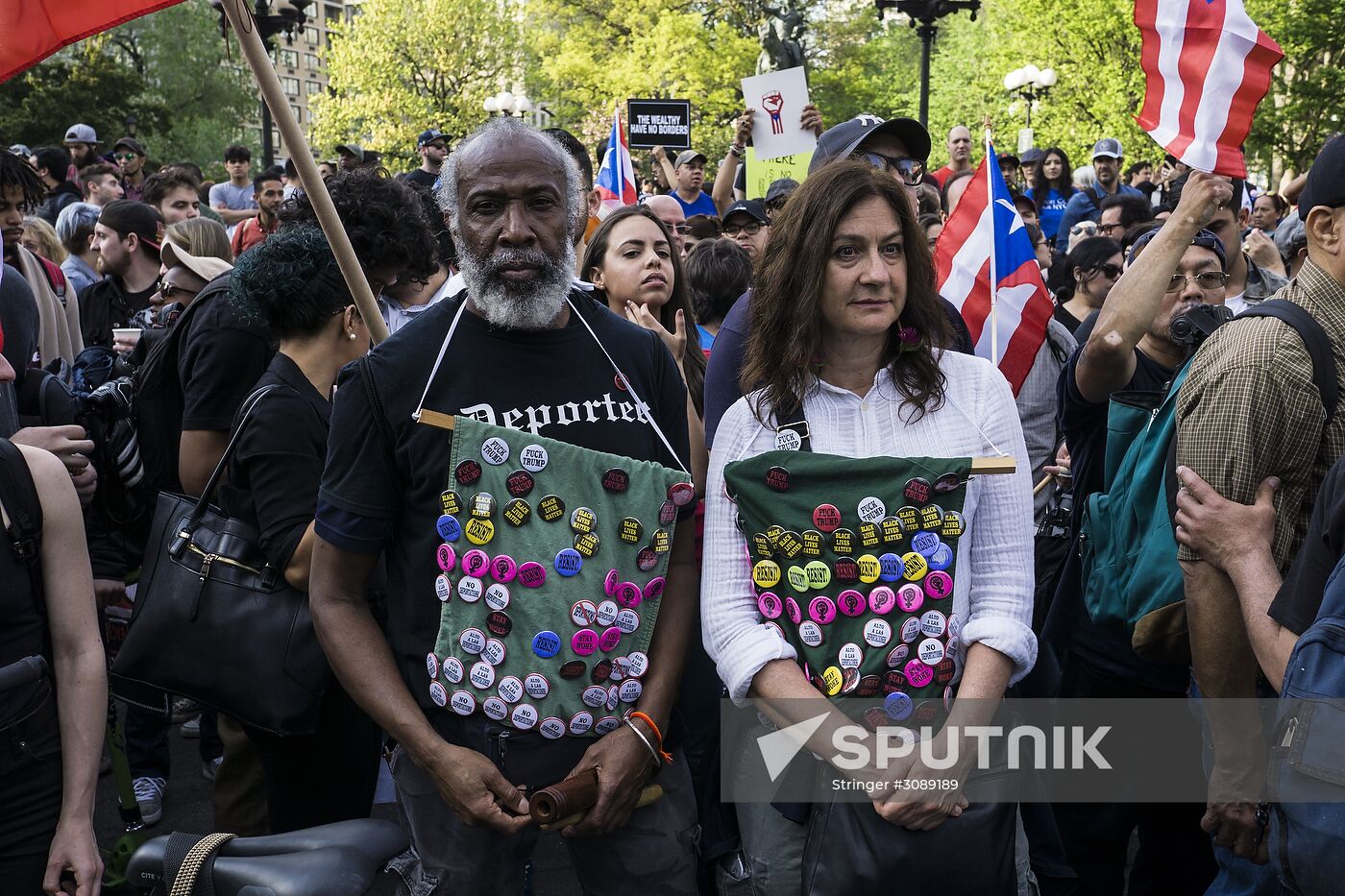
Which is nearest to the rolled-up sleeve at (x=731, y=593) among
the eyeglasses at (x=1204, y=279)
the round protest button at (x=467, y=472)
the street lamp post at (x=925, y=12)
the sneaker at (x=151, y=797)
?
the round protest button at (x=467, y=472)

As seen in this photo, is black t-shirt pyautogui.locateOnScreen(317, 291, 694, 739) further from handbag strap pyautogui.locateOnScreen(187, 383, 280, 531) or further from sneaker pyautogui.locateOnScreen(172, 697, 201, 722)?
sneaker pyautogui.locateOnScreen(172, 697, 201, 722)

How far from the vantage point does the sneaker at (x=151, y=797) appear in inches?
191

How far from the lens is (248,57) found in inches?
113

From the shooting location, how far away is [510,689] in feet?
8.26

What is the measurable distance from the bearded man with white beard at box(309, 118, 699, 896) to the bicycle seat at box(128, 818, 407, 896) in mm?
287

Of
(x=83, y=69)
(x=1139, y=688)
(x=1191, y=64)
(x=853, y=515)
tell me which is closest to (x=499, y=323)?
(x=853, y=515)

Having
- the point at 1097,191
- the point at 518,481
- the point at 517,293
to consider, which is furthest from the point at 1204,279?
the point at 1097,191

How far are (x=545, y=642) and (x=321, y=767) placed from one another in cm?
113

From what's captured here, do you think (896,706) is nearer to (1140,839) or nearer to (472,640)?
(472,640)

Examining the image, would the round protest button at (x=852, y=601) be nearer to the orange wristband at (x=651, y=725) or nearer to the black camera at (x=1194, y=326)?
the orange wristband at (x=651, y=725)

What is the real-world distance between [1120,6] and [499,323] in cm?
3116

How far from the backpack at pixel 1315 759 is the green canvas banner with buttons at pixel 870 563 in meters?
0.67

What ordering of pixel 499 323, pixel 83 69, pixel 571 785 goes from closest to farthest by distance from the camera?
pixel 571 785
pixel 499 323
pixel 83 69

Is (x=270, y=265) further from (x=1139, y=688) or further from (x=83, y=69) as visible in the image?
(x=83, y=69)
